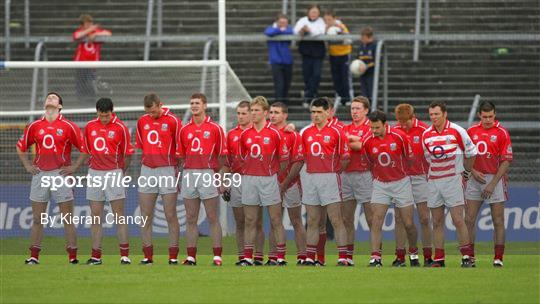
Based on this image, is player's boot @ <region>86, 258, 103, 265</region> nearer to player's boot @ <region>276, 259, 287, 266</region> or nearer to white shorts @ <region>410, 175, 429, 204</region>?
player's boot @ <region>276, 259, 287, 266</region>

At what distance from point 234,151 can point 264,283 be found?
361 cm

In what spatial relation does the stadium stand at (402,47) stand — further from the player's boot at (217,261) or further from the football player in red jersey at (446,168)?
the football player in red jersey at (446,168)

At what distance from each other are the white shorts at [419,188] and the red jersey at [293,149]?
1655mm

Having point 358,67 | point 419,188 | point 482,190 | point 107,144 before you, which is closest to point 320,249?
point 419,188

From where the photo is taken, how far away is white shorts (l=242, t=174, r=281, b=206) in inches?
734

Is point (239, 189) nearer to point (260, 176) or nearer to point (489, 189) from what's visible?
point (260, 176)

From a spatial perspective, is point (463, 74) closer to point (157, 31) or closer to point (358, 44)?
point (358, 44)

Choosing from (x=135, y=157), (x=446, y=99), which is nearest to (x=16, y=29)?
(x=135, y=157)

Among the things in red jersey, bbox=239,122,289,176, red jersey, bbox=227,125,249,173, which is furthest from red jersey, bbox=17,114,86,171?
red jersey, bbox=239,122,289,176

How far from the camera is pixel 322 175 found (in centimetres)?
1845

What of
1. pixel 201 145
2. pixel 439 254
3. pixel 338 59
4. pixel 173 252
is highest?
pixel 338 59

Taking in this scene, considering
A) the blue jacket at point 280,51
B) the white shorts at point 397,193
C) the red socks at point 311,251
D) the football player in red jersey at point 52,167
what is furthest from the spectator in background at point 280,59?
the white shorts at point 397,193

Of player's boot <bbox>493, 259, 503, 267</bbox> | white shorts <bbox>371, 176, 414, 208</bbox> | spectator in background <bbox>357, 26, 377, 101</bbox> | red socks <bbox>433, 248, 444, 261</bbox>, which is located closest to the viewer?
red socks <bbox>433, 248, 444, 261</bbox>

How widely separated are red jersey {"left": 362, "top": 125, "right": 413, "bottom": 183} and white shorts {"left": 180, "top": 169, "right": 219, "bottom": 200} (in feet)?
7.39
